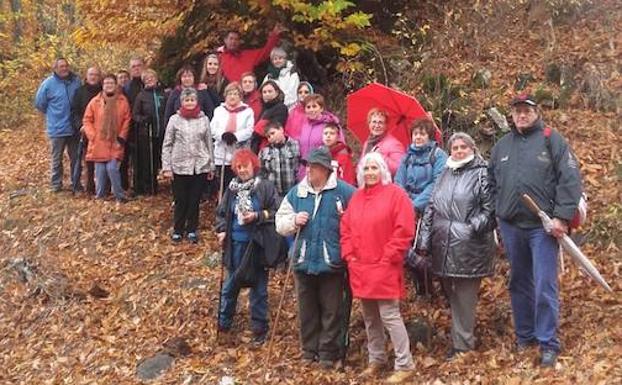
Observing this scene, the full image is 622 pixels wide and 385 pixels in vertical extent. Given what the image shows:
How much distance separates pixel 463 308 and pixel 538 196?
1.28 m

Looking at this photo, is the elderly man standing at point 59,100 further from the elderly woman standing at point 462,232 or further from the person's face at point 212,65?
the elderly woman standing at point 462,232

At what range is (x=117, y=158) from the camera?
11250 mm

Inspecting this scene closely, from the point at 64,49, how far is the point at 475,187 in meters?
18.0

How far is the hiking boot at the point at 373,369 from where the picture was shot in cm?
684

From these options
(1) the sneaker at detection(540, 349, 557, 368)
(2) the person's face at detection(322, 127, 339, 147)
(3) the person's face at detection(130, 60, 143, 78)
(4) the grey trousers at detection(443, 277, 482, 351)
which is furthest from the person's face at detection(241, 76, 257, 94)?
(1) the sneaker at detection(540, 349, 557, 368)

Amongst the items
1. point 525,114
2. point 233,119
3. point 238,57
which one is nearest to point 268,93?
point 233,119

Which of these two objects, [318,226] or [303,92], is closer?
[318,226]

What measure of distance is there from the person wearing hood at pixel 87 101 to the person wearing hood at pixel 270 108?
3833 mm

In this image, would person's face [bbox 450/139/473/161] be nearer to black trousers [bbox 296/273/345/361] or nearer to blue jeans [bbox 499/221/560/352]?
blue jeans [bbox 499/221/560/352]

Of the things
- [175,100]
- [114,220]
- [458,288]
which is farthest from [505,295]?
[114,220]

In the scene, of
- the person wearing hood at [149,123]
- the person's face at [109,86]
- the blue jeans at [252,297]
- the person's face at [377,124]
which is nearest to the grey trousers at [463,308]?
the person's face at [377,124]

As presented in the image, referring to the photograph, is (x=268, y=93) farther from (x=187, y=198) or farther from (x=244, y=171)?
(x=187, y=198)

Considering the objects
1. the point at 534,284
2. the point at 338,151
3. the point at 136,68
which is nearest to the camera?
the point at 534,284

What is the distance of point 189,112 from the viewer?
380 inches
